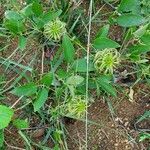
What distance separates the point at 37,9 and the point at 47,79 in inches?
9.4

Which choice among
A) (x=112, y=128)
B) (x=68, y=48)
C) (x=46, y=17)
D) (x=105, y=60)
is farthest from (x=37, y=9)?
(x=112, y=128)

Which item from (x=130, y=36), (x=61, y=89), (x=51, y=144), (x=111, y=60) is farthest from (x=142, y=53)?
(x=51, y=144)

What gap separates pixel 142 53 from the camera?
1.51 metres

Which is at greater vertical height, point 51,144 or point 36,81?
point 36,81

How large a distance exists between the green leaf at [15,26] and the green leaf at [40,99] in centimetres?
22

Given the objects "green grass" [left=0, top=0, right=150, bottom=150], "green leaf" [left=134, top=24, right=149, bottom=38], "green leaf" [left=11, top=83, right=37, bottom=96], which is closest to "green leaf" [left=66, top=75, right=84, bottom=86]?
"green grass" [left=0, top=0, right=150, bottom=150]

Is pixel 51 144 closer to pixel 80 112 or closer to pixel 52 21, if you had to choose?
pixel 80 112

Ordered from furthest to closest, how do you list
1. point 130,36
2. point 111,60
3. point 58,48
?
point 58,48
point 130,36
point 111,60

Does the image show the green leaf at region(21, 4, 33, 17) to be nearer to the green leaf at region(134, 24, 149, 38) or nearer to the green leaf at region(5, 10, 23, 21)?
the green leaf at region(5, 10, 23, 21)

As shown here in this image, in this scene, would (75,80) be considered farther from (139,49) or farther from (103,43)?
(139,49)

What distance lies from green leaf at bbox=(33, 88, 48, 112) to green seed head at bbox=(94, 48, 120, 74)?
0.62ft

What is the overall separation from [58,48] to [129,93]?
32 centimetres

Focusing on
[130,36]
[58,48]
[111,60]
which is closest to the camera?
[111,60]

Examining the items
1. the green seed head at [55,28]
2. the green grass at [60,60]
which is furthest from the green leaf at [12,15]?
the green seed head at [55,28]
